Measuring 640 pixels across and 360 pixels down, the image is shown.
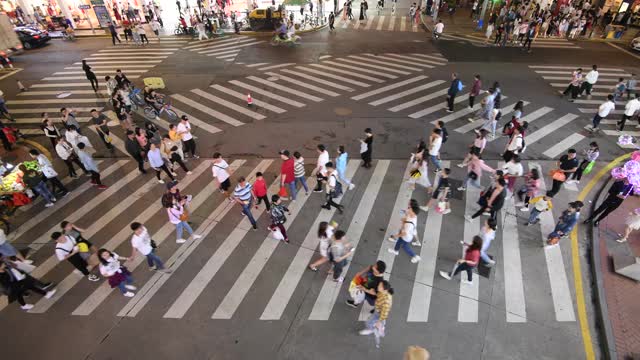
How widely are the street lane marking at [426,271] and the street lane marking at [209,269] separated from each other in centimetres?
488

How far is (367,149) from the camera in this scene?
38.6 feet

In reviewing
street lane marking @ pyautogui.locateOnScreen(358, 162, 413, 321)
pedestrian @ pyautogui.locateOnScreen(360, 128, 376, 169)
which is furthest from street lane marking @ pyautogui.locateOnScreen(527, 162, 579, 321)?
pedestrian @ pyautogui.locateOnScreen(360, 128, 376, 169)

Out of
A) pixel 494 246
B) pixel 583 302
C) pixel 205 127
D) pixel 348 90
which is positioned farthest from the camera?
pixel 348 90

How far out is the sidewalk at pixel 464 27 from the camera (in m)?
27.6

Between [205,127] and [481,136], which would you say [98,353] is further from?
[481,136]

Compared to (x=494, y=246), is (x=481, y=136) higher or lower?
higher

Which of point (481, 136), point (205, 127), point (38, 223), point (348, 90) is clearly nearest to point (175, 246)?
point (38, 223)

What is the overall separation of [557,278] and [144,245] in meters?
10.1

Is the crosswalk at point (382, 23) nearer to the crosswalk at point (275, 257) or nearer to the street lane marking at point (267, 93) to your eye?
the street lane marking at point (267, 93)

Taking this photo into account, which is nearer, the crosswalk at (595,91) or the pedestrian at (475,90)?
the crosswalk at (595,91)

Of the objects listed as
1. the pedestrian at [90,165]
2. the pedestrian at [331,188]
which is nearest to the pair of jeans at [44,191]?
the pedestrian at [90,165]

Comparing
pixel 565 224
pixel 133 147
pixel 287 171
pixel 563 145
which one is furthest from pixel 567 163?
pixel 133 147

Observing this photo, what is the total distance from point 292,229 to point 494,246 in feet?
18.7

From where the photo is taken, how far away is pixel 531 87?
18.8 meters
